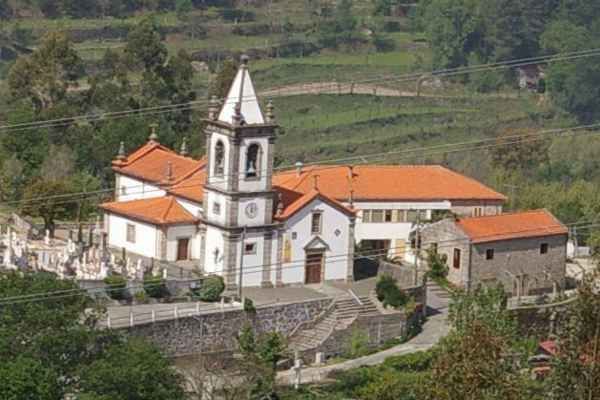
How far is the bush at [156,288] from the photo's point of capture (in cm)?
4594

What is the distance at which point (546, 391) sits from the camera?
31906mm

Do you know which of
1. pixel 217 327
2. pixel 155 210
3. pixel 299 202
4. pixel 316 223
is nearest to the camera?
pixel 217 327

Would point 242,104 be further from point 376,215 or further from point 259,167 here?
point 376,215

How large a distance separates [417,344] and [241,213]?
13.5 ft

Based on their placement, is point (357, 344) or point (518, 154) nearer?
point (357, 344)

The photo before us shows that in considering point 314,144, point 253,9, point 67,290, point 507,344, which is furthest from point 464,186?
point 253,9

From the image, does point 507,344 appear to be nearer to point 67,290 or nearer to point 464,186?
point 67,290

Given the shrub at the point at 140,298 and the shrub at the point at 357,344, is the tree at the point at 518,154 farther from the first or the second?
the shrub at the point at 140,298

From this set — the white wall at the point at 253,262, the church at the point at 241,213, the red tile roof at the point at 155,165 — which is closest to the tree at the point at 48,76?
the red tile roof at the point at 155,165

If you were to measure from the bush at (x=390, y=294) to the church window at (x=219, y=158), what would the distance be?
Answer: 3.62 m

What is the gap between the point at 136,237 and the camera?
49000 millimetres

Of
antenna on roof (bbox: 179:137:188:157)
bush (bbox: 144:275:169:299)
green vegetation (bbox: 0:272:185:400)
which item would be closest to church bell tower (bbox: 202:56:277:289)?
bush (bbox: 144:275:169:299)

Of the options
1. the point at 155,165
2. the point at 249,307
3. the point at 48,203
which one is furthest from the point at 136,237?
the point at 249,307

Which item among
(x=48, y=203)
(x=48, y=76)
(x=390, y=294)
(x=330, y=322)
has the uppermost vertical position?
(x=48, y=76)
